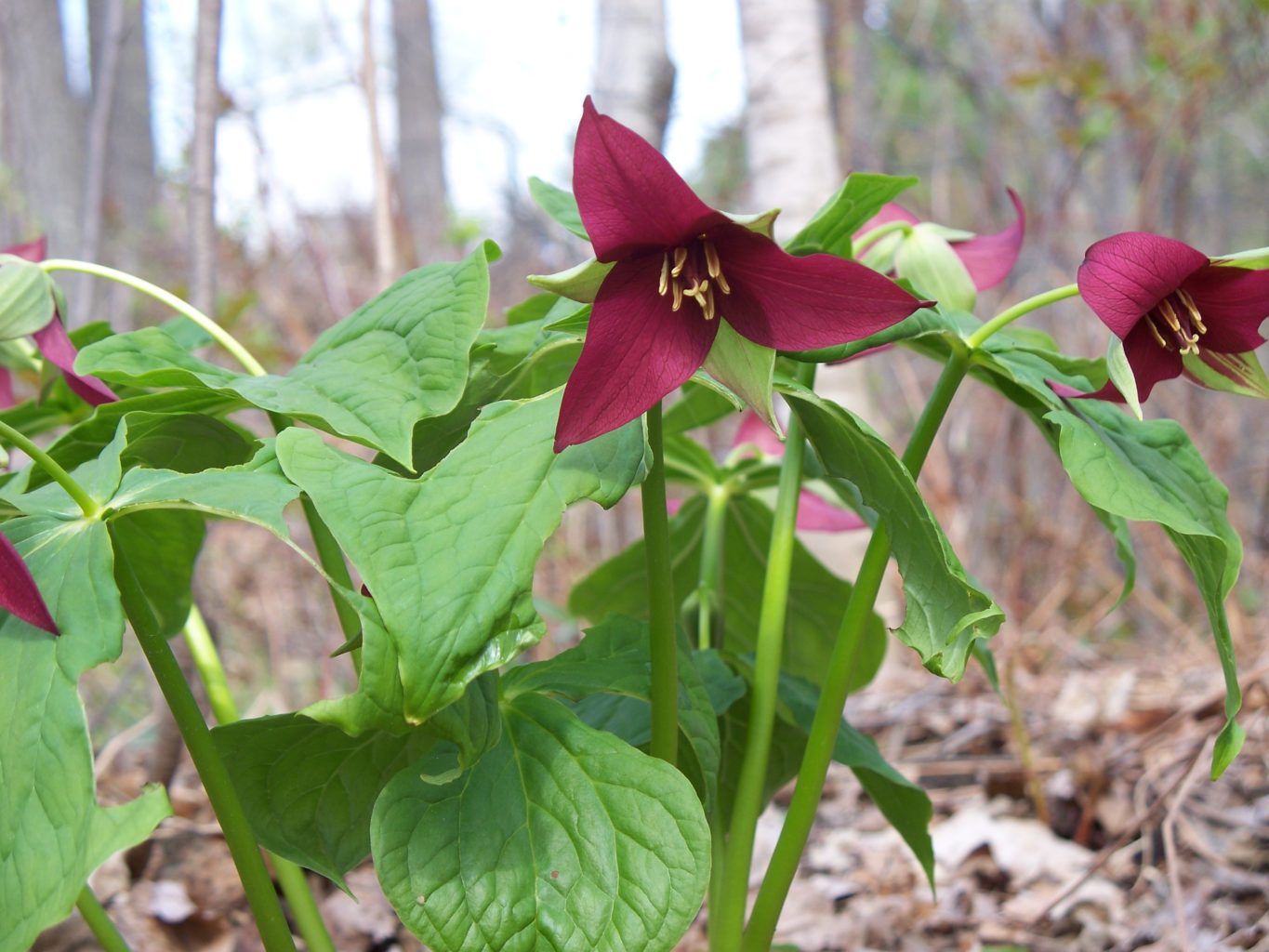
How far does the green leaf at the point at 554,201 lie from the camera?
0.73m

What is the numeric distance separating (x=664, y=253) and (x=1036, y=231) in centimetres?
319

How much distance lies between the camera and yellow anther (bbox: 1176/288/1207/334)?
61 centimetres

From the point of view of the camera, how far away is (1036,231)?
3406mm

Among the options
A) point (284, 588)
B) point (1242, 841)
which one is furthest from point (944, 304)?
point (284, 588)

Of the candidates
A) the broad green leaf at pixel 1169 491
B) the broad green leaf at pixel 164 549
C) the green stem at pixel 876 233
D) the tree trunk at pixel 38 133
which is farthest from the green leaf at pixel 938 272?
the tree trunk at pixel 38 133

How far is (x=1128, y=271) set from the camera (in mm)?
586

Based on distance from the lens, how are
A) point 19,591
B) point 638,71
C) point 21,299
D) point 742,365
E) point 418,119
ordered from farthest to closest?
point 418,119 → point 638,71 → point 21,299 → point 742,365 → point 19,591

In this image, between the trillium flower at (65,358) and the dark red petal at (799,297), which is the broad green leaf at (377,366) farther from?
the dark red petal at (799,297)

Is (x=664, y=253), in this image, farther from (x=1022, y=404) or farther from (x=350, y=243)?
(x=350, y=243)

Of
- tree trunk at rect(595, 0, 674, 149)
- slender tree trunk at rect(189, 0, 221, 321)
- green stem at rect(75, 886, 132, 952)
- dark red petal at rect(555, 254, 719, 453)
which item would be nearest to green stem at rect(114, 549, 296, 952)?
green stem at rect(75, 886, 132, 952)

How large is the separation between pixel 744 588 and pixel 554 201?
467mm

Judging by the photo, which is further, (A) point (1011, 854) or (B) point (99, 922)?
(A) point (1011, 854)

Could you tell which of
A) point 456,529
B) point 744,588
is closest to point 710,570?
point 744,588

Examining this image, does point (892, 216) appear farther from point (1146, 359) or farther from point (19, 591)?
point (19, 591)
